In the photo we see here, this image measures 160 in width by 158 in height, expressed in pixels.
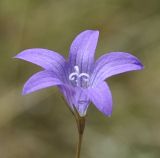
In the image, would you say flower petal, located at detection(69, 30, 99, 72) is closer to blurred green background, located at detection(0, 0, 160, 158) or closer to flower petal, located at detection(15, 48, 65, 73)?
flower petal, located at detection(15, 48, 65, 73)

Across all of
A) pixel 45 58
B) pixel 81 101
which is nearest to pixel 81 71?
pixel 45 58

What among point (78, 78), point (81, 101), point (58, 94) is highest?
point (58, 94)

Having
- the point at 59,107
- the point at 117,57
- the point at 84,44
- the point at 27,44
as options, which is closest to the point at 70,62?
the point at 84,44

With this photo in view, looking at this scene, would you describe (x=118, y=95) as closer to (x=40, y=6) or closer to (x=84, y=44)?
(x=40, y=6)

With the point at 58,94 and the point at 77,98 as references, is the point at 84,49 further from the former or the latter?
the point at 58,94

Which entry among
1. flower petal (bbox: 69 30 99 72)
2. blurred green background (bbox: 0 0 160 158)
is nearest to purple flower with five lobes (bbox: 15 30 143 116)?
flower petal (bbox: 69 30 99 72)

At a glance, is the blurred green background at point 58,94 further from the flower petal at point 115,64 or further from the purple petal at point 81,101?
the purple petal at point 81,101

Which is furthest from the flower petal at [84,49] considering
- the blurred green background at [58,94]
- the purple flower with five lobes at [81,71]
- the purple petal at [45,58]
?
the blurred green background at [58,94]
